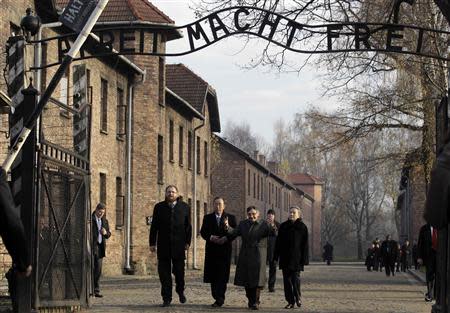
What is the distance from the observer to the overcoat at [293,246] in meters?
17.9

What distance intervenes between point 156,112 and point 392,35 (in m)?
24.4

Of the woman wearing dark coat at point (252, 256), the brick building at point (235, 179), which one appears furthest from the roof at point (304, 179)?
the woman wearing dark coat at point (252, 256)

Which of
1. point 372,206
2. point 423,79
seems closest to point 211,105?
point 423,79

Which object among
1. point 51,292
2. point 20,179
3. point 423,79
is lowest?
point 51,292

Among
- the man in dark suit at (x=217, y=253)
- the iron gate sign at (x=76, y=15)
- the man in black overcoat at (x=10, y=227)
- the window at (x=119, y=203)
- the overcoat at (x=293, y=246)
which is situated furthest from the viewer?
the window at (x=119, y=203)

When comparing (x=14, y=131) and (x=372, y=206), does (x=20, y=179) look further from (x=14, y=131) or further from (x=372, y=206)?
(x=372, y=206)

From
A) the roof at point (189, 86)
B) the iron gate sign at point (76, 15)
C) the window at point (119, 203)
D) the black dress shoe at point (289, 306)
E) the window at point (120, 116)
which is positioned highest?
the roof at point (189, 86)

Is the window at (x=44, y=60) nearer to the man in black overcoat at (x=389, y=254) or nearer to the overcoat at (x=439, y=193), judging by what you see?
the man in black overcoat at (x=389, y=254)

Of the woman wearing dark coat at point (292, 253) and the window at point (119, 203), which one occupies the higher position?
the window at point (119, 203)

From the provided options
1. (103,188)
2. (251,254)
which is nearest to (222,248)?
(251,254)

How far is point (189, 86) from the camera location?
2024 inches

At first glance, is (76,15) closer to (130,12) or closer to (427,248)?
(427,248)

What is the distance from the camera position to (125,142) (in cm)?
3638

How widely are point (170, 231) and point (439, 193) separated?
10.8 metres
